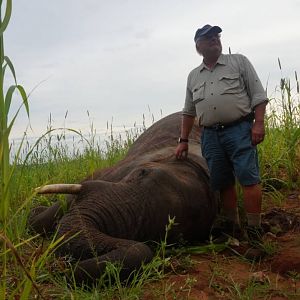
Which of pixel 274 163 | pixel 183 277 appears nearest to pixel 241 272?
pixel 183 277

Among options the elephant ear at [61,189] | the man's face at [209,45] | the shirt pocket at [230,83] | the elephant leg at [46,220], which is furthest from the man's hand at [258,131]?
the elephant leg at [46,220]

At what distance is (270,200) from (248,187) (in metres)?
1.22

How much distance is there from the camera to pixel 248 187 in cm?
431

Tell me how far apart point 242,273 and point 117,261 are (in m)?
0.89

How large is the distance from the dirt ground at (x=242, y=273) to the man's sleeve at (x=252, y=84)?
104cm


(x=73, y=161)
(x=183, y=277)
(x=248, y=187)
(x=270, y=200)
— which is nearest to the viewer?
A: (x=183, y=277)

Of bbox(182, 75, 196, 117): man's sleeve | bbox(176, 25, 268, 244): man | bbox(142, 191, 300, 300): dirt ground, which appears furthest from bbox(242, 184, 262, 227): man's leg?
bbox(182, 75, 196, 117): man's sleeve

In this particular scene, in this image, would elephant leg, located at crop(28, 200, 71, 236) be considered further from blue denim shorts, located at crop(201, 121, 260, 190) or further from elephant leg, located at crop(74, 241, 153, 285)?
elephant leg, located at crop(74, 241, 153, 285)

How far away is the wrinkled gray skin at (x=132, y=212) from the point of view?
3.26 metres

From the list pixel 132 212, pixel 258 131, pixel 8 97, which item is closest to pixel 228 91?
pixel 258 131

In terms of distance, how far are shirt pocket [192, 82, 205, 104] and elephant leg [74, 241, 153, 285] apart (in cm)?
167

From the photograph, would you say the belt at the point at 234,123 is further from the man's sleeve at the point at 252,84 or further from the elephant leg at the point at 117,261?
the elephant leg at the point at 117,261

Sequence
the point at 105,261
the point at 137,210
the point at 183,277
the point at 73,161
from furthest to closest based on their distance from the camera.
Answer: the point at 73,161, the point at 137,210, the point at 183,277, the point at 105,261

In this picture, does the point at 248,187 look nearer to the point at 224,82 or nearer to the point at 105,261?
the point at 224,82
